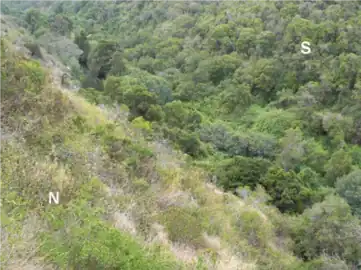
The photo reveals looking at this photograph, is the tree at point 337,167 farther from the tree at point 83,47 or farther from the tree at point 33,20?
the tree at point 33,20

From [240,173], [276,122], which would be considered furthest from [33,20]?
[240,173]

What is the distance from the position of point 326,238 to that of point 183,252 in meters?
7.17

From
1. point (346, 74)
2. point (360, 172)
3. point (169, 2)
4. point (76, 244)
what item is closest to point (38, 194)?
point (76, 244)

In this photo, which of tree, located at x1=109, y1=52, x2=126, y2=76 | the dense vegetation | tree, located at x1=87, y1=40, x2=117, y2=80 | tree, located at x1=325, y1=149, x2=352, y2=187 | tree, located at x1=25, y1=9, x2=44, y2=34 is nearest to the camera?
the dense vegetation

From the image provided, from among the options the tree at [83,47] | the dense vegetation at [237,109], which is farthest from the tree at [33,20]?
the tree at [83,47]

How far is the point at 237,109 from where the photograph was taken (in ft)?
97.3

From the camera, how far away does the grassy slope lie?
110 inches

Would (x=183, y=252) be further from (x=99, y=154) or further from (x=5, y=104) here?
(x=5, y=104)

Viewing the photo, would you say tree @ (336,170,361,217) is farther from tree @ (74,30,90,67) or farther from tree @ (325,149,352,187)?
tree @ (74,30,90,67)

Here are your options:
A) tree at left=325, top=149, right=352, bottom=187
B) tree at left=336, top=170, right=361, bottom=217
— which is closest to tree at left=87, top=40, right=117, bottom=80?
tree at left=325, top=149, right=352, bottom=187

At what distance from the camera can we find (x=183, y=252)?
13.9 feet

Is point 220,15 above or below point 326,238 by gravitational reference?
below

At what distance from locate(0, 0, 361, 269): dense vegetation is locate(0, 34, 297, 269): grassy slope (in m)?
0.03

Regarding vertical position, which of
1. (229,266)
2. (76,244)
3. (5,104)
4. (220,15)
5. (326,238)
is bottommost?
(220,15)
